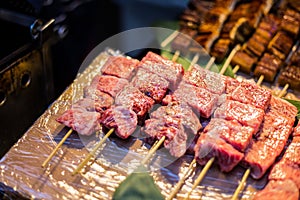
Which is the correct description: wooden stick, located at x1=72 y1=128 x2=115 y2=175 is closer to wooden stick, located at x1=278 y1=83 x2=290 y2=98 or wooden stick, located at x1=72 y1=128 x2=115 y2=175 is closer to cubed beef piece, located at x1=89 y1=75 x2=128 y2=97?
cubed beef piece, located at x1=89 y1=75 x2=128 y2=97

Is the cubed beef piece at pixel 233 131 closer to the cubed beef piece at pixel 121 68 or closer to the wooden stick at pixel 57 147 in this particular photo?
the cubed beef piece at pixel 121 68

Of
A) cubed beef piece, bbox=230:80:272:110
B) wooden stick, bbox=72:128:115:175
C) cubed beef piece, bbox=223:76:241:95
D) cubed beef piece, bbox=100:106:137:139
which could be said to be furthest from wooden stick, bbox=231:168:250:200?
wooden stick, bbox=72:128:115:175

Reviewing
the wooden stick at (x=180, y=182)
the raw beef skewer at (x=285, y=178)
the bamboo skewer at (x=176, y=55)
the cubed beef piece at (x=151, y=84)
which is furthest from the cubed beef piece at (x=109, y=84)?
the raw beef skewer at (x=285, y=178)

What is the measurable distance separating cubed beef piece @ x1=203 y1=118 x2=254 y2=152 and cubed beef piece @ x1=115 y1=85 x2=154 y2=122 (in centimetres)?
51

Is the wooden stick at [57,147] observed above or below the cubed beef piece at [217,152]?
below

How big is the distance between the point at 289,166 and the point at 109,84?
159cm

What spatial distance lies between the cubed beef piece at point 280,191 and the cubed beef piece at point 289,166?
0.16ft

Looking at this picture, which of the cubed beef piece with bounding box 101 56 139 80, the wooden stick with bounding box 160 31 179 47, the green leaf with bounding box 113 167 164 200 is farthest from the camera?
the wooden stick with bounding box 160 31 179 47

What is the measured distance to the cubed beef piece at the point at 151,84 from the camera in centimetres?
338

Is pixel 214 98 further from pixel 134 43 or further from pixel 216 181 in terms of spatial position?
pixel 134 43

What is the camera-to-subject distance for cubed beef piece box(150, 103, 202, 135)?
3.11 m

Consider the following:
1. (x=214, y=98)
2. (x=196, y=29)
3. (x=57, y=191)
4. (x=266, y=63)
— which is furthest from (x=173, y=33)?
(x=57, y=191)

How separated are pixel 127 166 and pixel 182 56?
1.58 m

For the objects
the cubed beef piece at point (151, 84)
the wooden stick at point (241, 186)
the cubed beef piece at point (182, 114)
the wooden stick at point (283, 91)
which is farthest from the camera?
the wooden stick at point (283, 91)
